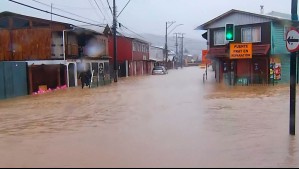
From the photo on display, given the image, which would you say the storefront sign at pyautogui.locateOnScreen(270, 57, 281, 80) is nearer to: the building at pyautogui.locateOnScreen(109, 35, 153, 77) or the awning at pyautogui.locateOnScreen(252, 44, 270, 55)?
the awning at pyautogui.locateOnScreen(252, 44, 270, 55)

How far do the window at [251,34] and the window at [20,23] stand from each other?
17.8 metres

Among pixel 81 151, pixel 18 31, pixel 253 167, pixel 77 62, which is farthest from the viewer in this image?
pixel 77 62

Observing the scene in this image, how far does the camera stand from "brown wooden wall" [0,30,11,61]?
3341 centimetres

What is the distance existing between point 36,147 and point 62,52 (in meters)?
24.1

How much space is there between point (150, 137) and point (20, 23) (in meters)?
25.8

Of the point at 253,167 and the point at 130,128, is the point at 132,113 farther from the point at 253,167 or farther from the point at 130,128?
the point at 253,167

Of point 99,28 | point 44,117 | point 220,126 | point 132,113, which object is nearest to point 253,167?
point 220,126

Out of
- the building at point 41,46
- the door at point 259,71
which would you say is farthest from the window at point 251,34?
the building at point 41,46

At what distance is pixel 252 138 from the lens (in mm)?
10656

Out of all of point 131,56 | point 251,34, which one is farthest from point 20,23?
point 131,56

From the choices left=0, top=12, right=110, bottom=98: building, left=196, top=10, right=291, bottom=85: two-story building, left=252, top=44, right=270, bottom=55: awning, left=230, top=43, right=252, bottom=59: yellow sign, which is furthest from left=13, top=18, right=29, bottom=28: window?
left=252, top=44, right=270, bottom=55: awning

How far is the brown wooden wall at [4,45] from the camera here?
33406mm

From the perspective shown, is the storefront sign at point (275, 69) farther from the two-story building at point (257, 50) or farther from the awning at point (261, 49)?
the awning at point (261, 49)

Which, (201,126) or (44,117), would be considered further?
(44,117)
